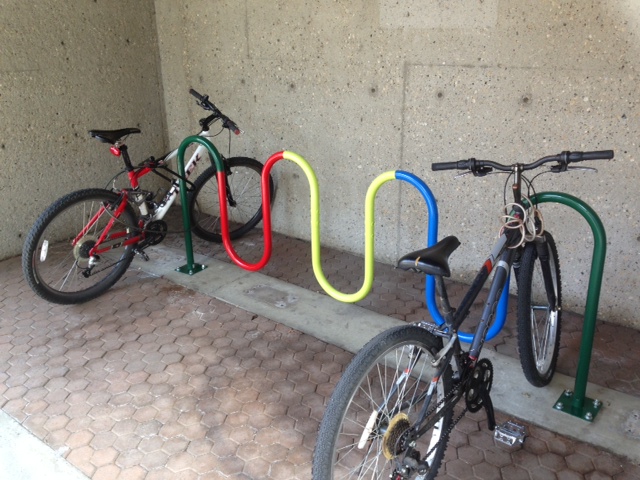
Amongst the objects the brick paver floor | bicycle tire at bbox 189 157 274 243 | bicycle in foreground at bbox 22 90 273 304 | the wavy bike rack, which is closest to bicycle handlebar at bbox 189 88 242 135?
bicycle in foreground at bbox 22 90 273 304

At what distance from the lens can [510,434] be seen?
238 centimetres

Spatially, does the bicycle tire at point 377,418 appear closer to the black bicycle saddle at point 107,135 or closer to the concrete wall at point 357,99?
the concrete wall at point 357,99

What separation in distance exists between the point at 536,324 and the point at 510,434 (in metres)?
0.77

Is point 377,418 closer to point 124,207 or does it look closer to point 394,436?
point 394,436

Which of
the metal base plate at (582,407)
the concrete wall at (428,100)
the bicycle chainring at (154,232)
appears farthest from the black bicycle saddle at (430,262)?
the bicycle chainring at (154,232)

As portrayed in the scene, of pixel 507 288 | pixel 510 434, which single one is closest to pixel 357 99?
pixel 507 288

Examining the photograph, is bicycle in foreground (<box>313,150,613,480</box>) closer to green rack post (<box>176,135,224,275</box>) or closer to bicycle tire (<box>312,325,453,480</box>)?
bicycle tire (<box>312,325,453,480</box>)

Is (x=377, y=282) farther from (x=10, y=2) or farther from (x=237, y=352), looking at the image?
(x=10, y=2)

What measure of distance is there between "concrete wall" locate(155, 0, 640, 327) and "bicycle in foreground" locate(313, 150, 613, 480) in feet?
2.80

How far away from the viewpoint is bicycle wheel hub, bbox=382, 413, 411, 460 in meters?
1.83

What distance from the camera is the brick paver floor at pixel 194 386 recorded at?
7.69ft

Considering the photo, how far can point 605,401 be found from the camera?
2656 millimetres

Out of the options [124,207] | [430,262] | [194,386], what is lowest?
[194,386]

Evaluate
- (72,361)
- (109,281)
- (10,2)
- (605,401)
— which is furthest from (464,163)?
(10,2)
